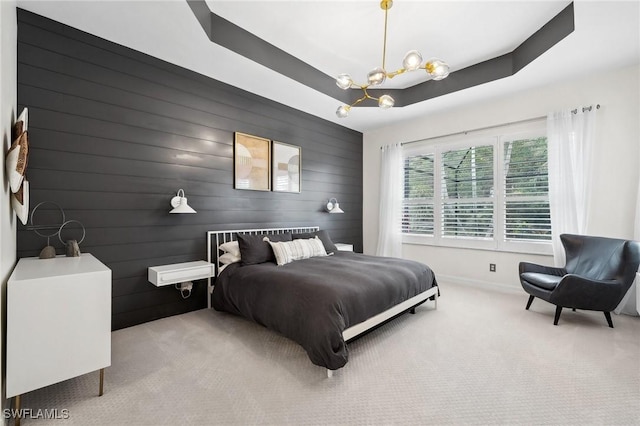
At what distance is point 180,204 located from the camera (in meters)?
3.08

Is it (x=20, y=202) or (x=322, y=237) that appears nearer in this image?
(x=20, y=202)

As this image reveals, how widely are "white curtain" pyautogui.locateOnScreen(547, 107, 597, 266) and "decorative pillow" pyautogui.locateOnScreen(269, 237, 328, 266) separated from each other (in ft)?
Result: 9.77

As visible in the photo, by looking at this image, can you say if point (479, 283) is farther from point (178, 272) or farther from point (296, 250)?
point (178, 272)

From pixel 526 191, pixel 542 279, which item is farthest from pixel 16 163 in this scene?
pixel 526 191

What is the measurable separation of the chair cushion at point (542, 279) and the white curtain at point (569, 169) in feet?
1.68

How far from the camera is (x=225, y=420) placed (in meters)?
1.63

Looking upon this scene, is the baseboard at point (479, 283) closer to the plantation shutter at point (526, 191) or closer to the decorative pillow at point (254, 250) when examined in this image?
the plantation shutter at point (526, 191)

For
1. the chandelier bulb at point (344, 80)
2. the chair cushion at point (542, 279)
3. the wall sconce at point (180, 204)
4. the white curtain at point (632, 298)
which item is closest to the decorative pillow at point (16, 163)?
the wall sconce at point (180, 204)

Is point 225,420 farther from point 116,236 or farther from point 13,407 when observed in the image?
point 116,236

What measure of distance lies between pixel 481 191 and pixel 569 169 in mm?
1061

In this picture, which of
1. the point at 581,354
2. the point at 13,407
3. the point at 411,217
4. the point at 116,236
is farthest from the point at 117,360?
the point at 411,217

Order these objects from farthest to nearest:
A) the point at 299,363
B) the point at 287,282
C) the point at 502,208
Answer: the point at 502,208, the point at 287,282, the point at 299,363

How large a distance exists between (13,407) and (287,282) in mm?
1802

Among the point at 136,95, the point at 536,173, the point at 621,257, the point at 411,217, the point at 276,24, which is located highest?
the point at 276,24
